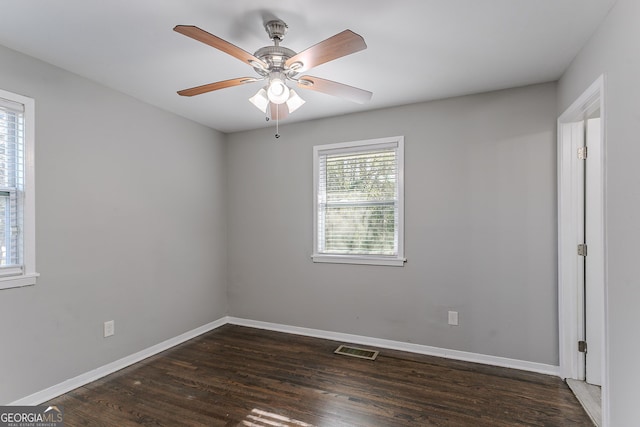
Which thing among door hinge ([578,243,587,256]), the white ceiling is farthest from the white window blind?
door hinge ([578,243,587,256])

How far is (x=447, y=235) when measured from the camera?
3.18 m

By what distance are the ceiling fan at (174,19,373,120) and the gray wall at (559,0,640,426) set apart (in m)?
1.35

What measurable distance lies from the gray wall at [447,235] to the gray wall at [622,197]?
3.31 feet

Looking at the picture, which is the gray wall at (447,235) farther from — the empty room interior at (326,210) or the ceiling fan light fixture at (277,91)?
the ceiling fan light fixture at (277,91)

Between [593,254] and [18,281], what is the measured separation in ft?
13.8

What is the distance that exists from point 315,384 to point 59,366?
1.96 metres

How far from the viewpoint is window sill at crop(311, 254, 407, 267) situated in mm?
3375

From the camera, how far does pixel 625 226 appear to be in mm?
1684

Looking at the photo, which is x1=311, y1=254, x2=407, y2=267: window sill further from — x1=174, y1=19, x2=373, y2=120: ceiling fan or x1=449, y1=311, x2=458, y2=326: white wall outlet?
x1=174, y1=19, x2=373, y2=120: ceiling fan

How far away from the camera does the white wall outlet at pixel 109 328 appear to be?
2.86 meters

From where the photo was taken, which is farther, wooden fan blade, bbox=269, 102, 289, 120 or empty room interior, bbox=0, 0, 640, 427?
wooden fan blade, bbox=269, 102, 289, 120

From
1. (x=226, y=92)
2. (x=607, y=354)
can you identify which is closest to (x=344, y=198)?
(x=226, y=92)

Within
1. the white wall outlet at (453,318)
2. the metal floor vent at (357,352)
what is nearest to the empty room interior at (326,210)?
the white wall outlet at (453,318)

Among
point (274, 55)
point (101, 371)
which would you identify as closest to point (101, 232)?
point (101, 371)
